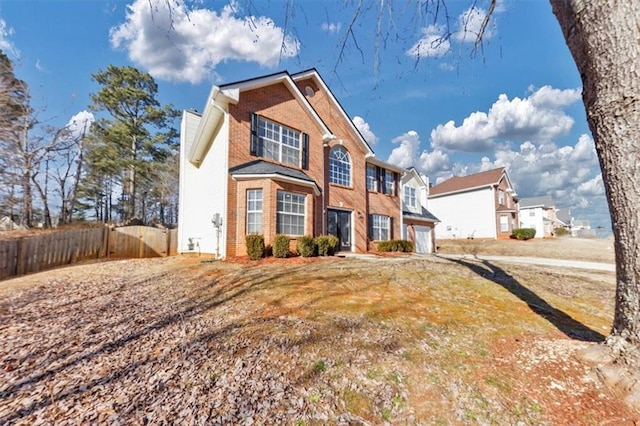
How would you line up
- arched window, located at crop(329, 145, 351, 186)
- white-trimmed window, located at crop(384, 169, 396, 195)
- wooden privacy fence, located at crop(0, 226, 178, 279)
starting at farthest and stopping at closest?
white-trimmed window, located at crop(384, 169, 396, 195), arched window, located at crop(329, 145, 351, 186), wooden privacy fence, located at crop(0, 226, 178, 279)

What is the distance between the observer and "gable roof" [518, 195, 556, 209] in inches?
1509

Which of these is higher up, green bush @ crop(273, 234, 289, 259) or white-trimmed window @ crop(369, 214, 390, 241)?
white-trimmed window @ crop(369, 214, 390, 241)

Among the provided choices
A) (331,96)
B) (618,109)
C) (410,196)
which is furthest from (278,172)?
(410,196)

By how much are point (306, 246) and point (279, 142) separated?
524 centimetres

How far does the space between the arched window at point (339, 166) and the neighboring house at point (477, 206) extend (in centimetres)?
2046

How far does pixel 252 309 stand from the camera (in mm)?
4988

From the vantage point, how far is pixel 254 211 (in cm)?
1112

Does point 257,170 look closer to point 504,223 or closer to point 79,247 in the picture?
point 79,247

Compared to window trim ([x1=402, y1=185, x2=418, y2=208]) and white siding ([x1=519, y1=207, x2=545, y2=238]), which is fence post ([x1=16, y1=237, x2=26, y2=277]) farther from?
white siding ([x1=519, y1=207, x2=545, y2=238])

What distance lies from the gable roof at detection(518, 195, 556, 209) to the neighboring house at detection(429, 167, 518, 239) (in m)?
7.22

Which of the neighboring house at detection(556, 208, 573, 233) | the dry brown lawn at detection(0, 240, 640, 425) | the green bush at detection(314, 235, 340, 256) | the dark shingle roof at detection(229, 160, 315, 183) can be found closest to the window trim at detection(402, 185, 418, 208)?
the green bush at detection(314, 235, 340, 256)

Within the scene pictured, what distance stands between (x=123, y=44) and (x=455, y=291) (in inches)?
331

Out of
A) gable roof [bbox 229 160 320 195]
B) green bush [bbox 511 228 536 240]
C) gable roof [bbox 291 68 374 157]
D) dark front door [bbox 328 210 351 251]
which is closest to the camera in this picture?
gable roof [bbox 229 160 320 195]

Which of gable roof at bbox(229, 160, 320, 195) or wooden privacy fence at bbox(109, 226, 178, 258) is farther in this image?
wooden privacy fence at bbox(109, 226, 178, 258)
